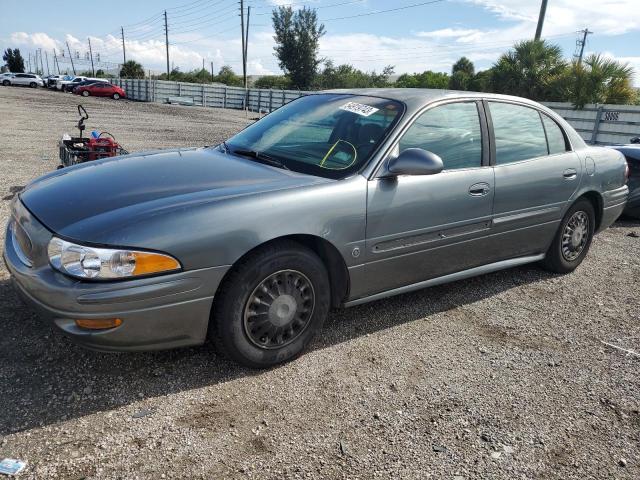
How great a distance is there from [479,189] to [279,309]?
5.69 feet

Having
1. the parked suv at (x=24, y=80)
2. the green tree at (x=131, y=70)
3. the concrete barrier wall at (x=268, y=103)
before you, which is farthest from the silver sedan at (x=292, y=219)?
the green tree at (x=131, y=70)

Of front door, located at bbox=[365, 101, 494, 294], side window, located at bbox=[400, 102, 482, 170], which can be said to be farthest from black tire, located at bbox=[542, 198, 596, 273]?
side window, located at bbox=[400, 102, 482, 170]

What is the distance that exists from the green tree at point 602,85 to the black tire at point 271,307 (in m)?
16.6

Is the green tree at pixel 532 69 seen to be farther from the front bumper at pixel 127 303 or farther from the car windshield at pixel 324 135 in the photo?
the front bumper at pixel 127 303

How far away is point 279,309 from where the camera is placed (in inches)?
114

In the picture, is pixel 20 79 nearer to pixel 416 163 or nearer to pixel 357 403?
pixel 416 163

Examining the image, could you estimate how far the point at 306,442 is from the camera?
2.40m

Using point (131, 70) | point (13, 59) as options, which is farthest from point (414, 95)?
point (13, 59)

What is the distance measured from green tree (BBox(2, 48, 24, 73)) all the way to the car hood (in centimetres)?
8897

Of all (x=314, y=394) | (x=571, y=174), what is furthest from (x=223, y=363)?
(x=571, y=174)

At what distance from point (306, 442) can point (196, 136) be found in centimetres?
1413

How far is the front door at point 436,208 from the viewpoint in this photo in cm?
322

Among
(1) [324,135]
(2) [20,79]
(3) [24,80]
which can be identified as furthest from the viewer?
(3) [24,80]

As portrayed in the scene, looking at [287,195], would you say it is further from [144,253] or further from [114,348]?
[114,348]
